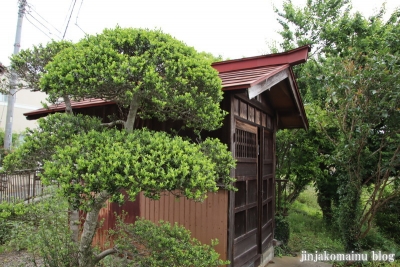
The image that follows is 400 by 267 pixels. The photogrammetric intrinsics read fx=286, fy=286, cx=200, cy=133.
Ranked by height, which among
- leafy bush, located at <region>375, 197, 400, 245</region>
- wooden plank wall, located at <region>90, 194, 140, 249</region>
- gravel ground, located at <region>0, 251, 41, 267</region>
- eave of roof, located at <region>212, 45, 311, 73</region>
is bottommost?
gravel ground, located at <region>0, 251, 41, 267</region>

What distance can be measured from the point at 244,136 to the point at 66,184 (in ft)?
10.9

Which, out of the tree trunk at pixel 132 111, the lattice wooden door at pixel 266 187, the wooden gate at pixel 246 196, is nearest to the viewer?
the tree trunk at pixel 132 111

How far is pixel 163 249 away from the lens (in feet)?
10.0

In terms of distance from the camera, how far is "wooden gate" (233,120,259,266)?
462 cm

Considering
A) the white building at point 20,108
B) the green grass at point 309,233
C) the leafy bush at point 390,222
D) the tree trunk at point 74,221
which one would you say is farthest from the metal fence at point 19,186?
the white building at point 20,108

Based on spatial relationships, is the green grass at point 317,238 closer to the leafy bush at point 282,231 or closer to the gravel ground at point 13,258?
the leafy bush at point 282,231

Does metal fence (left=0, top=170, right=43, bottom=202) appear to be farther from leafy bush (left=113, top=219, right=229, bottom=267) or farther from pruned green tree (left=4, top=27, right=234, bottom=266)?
pruned green tree (left=4, top=27, right=234, bottom=266)

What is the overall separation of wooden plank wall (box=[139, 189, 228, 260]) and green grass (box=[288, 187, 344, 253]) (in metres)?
4.14

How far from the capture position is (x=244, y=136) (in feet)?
16.4

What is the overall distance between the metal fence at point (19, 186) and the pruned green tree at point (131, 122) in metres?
4.85

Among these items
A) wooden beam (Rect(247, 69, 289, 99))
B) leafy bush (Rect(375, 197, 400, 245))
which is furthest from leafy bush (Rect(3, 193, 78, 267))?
leafy bush (Rect(375, 197, 400, 245))

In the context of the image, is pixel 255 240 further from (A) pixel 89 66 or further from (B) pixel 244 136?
(A) pixel 89 66

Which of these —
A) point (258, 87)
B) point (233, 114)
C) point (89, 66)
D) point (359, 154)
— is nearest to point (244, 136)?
point (233, 114)

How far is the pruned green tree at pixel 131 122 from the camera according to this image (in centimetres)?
232
